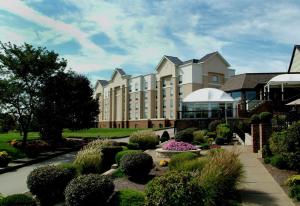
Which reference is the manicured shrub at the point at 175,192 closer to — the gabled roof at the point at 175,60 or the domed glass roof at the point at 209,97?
the domed glass roof at the point at 209,97

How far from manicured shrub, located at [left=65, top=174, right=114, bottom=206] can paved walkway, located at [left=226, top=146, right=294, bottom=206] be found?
3482mm

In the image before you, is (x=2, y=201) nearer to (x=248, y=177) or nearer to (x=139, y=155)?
(x=139, y=155)

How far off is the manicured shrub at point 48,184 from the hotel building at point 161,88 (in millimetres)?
51555

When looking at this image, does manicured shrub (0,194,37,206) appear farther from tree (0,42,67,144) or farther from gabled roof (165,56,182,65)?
gabled roof (165,56,182,65)

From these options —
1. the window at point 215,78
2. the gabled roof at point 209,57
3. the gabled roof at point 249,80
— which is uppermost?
the gabled roof at point 209,57

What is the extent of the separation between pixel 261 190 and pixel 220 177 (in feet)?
6.38

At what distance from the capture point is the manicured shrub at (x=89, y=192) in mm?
9523

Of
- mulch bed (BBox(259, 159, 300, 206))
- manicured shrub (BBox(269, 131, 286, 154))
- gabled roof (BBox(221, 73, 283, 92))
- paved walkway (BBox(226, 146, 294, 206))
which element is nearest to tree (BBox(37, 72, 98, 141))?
gabled roof (BBox(221, 73, 283, 92))

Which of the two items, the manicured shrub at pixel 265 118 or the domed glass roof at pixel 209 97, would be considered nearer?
the manicured shrub at pixel 265 118

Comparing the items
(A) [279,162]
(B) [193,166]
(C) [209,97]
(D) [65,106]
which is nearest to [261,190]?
(B) [193,166]

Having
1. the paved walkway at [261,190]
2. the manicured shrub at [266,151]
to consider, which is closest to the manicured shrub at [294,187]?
the paved walkway at [261,190]

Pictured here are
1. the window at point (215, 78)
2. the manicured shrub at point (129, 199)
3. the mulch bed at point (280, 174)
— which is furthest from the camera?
the window at point (215, 78)

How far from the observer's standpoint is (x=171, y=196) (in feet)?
27.6

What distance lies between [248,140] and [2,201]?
17.4 m
